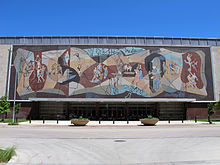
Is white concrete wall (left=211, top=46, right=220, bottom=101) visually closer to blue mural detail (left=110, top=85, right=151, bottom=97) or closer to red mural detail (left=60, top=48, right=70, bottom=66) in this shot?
blue mural detail (left=110, top=85, right=151, bottom=97)

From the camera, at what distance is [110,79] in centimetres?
4184

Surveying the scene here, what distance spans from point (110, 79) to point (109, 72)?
1.58m

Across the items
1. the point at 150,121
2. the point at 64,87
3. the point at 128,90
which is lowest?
the point at 150,121

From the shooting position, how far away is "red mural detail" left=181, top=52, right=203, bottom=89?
4300 centimetres

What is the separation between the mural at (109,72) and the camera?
137 feet

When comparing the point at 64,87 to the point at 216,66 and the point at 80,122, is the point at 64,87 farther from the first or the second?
the point at 216,66

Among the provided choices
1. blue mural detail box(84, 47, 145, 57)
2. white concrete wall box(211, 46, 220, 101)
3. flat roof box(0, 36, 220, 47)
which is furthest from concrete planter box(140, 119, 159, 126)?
white concrete wall box(211, 46, 220, 101)

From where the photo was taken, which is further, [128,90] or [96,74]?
[96,74]

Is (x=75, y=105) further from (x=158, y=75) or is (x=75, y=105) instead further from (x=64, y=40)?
(x=158, y=75)

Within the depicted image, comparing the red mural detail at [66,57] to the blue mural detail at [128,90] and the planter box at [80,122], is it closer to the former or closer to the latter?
the blue mural detail at [128,90]

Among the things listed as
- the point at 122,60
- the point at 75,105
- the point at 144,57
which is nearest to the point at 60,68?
the point at 75,105

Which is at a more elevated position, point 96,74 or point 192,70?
point 192,70

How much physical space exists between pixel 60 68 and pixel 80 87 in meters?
6.12

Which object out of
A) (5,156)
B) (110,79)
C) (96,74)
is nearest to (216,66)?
(110,79)
